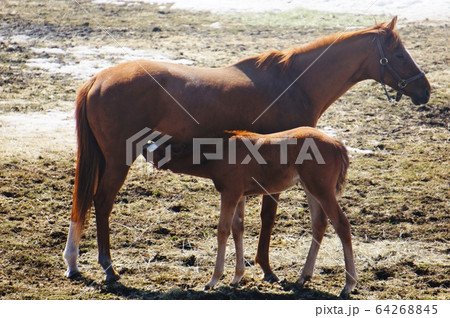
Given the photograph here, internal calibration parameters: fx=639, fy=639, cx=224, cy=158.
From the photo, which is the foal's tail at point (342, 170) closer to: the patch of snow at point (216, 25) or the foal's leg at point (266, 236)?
the foal's leg at point (266, 236)

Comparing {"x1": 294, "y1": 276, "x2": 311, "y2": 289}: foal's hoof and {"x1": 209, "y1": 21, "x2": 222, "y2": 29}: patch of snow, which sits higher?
{"x1": 209, "y1": 21, "x2": 222, "y2": 29}: patch of snow

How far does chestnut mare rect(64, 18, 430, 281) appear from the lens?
19.8 feet

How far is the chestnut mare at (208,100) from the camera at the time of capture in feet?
19.8

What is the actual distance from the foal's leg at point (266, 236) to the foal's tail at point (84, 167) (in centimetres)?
169

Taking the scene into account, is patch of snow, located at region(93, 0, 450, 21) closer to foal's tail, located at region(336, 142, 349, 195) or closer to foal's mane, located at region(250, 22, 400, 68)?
foal's mane, located at region(250, 22, 400, 68)

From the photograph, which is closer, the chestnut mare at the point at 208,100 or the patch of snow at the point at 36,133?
the chestnut mare at the point at 208,100

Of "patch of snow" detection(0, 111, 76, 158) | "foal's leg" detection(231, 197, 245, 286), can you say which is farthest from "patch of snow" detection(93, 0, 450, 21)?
"foal's leg" detection(231, 197, 245, 286)

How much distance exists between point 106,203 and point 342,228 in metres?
2.20

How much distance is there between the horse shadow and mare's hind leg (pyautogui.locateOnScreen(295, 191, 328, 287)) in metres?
0.13

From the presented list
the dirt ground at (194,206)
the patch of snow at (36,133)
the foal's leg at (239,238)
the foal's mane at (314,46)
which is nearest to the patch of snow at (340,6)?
the dirt ground at (194,206)

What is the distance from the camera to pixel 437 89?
11047 millimetres

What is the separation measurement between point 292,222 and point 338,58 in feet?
6.16

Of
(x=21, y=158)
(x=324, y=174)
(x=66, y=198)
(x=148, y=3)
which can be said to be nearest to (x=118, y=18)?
(x=148, y=3)

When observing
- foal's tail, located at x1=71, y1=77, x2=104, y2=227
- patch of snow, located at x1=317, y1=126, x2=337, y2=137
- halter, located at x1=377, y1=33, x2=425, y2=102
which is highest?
halter, located at x1=377, y1=33, x2=425, y2=102
